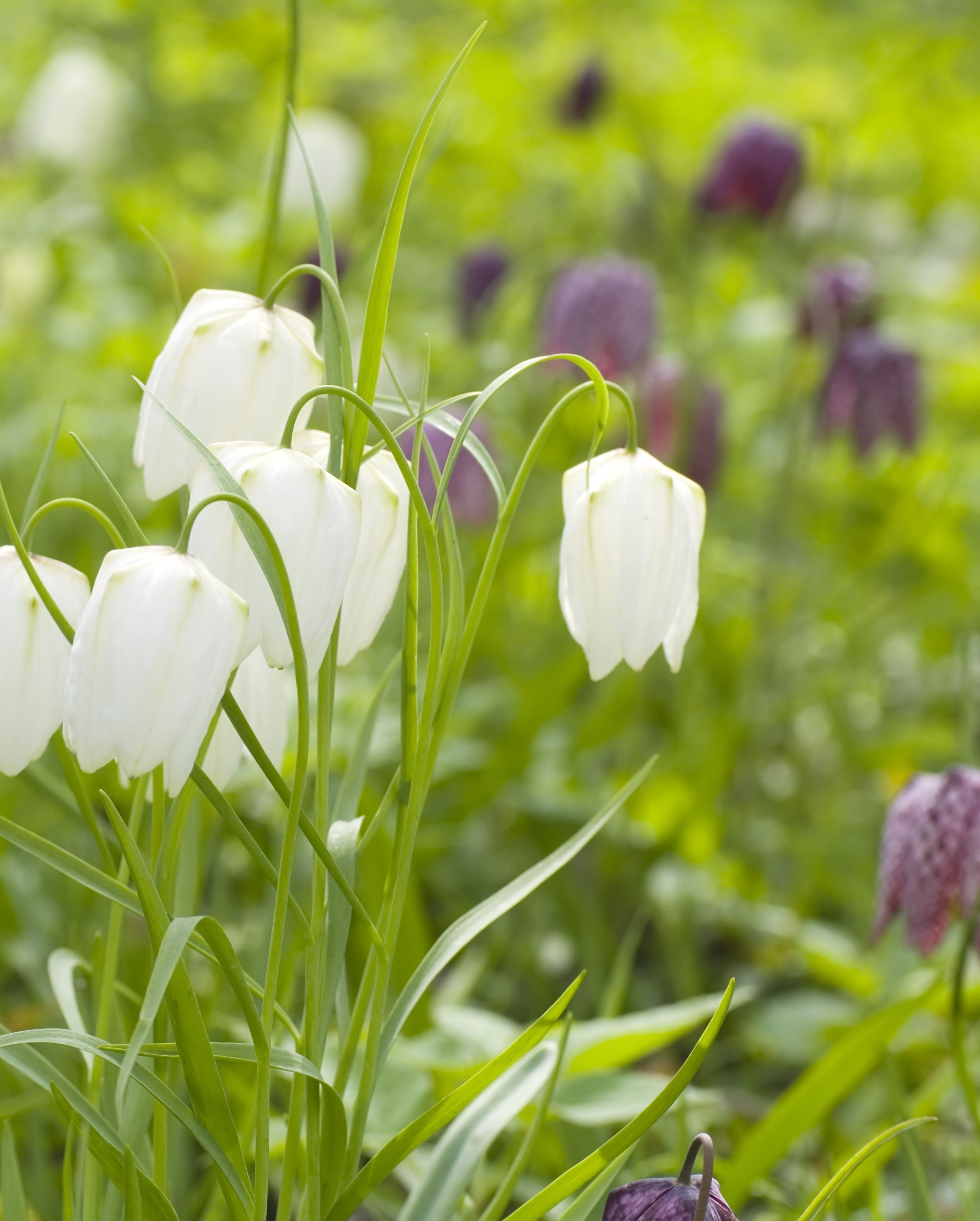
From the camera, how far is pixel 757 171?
2.05m

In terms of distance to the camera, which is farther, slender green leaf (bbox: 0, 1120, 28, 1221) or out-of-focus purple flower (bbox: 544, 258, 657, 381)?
out-of-focus purple flower (bbox: 544, 258, 657, 381)

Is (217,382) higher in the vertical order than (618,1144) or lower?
higher

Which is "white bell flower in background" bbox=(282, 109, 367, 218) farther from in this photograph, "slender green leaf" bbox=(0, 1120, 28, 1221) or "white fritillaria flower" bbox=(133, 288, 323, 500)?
"slender green leaf" bbox=(0, 1120, 28, 1221)

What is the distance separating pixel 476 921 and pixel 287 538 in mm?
242

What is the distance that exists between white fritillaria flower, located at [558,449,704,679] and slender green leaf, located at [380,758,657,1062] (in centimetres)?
7

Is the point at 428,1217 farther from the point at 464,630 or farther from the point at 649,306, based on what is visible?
the point at 649,306

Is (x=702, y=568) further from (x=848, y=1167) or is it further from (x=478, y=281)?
(x=848, y=1167)

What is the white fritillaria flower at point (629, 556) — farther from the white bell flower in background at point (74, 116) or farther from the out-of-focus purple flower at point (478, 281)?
the white bell flower in background at point (74, 116)

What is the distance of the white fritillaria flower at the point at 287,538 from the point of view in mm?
524

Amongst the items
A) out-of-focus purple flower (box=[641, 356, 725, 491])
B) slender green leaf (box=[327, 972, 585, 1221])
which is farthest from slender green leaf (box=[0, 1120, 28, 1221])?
out-of-focus purple flower (box=[641, 356, 725, 491])

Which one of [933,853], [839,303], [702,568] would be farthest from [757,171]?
[933,853]

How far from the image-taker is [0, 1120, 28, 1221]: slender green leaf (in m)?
0.65

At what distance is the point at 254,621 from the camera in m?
0.55

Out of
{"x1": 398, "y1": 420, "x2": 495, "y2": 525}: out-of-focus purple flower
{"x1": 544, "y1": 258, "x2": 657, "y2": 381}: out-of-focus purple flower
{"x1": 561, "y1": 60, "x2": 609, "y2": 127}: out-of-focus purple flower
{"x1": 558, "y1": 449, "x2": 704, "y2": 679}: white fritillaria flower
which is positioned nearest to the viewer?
{"x1": 558, "y1": 449, "x2": 704, "y2": 679}: white fritillaria flower
